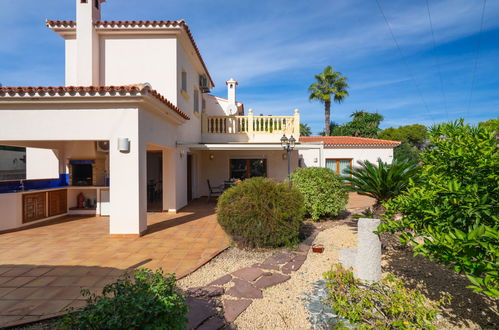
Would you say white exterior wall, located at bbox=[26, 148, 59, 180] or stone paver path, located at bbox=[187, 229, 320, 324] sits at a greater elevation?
white exterior wall, located at bbox=[26, 148, 59, 180]

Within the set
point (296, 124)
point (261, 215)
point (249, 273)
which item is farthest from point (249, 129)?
point (249, 273)

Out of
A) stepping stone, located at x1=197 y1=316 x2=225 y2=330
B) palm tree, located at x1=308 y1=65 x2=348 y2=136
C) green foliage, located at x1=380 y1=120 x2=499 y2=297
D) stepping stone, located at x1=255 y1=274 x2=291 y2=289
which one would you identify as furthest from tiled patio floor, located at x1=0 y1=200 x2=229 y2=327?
palm tree, located at x1=308 y1=65 x2=348 y2=136

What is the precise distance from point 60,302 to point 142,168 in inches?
155

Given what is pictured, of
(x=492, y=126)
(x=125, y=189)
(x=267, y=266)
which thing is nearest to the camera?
(x=492, y=126)

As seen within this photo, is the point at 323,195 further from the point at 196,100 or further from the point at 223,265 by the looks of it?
the point at 196,100

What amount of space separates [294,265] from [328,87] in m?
28.7

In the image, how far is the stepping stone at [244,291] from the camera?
150 inches

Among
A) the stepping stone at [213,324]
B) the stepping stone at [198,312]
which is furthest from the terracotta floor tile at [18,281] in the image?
the stepping stone at [213,324]

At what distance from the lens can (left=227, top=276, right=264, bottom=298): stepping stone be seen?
3.80m

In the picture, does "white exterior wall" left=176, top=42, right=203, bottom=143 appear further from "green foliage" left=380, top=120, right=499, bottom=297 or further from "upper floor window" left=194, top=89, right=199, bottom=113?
"green foliage" left=380, top=120, right=499, bottom=297

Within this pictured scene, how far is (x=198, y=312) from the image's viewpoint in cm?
321

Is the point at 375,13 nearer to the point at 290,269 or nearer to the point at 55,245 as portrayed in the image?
the point at 290,269

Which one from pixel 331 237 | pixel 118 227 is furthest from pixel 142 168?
pixel 331 237

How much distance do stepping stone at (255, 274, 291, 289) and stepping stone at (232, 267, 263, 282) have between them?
0.12 metres
